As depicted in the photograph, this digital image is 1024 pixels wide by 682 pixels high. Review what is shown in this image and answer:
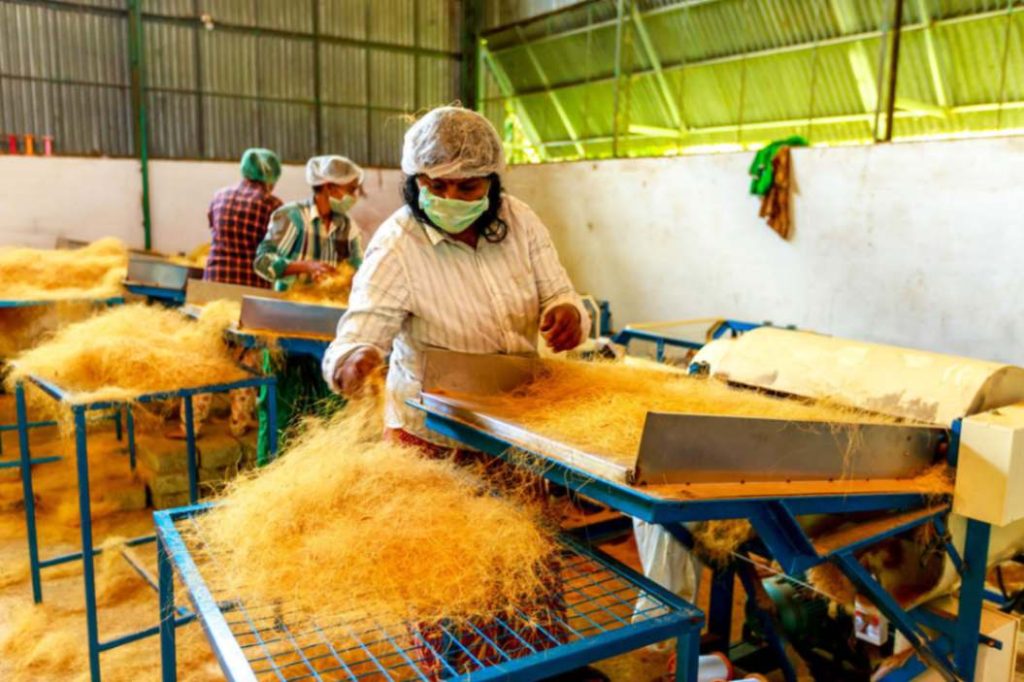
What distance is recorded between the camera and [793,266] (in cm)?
616

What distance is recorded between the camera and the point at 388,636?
134 centimetres

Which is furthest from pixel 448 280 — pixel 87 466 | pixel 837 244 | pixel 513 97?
pixel 513 97

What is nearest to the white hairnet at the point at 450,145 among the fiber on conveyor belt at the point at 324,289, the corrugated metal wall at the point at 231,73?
the fiber on conveyor belt at the point at 324,289

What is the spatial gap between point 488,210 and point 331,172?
2.31 m

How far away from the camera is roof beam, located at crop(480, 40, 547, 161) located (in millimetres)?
10365

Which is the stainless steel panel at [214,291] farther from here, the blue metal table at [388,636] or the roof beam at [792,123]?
the roof beam at [792,123]

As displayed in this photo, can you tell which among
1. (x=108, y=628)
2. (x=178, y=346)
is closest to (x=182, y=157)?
(x=178, y=346)

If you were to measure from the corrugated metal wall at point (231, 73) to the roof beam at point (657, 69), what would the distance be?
285cm

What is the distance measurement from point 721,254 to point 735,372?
14.4 feet

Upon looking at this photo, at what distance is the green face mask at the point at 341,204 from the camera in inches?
171

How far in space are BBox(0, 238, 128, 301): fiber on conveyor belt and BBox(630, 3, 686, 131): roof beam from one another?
5.83 meters

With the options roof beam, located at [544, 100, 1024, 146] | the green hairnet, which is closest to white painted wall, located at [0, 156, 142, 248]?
the green hairnet

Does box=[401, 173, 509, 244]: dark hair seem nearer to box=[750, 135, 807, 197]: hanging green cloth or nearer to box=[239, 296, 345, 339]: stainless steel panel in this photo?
box=[239, 296, 345, 339]: stainless steel panel

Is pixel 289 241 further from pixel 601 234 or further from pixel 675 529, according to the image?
pixel 601 234
